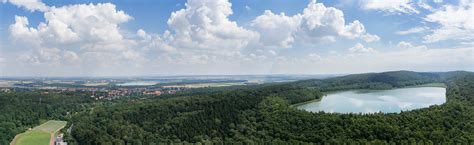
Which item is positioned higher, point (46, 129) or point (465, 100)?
point (465, 100)

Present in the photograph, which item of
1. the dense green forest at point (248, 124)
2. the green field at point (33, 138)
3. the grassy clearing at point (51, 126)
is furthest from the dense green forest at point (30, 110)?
the grassy clearing at point (51, 126)

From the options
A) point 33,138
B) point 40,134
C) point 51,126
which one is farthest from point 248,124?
point 51,126

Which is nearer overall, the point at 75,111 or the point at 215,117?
the point at 215,117

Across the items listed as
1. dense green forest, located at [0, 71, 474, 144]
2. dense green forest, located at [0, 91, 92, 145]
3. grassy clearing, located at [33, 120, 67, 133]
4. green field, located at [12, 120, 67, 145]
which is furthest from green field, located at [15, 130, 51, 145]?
grassy clearing, located at [33, 120, 67, 133]

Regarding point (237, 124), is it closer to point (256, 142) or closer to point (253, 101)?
point (256, 142)

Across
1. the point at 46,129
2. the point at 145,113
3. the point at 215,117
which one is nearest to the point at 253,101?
the point at 215,117

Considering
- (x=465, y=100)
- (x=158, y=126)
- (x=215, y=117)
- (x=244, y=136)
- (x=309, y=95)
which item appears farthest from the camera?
(x=309, y=95)

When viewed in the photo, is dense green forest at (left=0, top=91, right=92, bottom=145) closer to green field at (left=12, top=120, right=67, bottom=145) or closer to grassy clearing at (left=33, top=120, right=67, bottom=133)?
green field at (left=12, top=120, right=67, bottom=145)

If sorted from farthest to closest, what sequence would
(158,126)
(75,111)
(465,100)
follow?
(75,111)
(465,100)
(158,126)

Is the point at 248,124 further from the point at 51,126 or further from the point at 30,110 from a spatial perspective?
the point at 30,110
